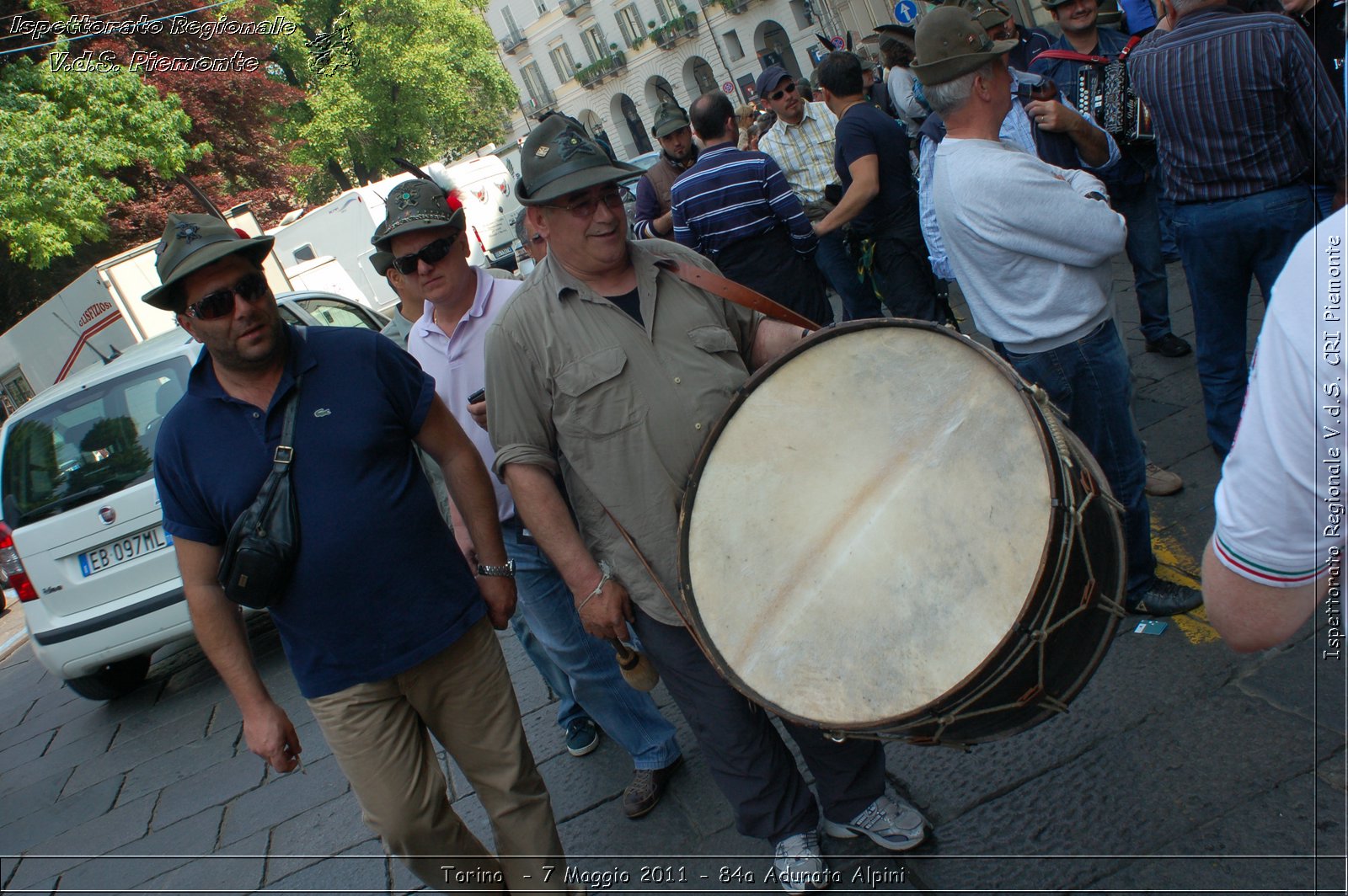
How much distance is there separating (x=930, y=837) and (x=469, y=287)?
2.25 meters

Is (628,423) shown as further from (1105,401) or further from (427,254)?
(1105,401)

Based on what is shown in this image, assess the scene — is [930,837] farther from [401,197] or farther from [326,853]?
[401,197]

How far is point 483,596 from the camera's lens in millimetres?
2949

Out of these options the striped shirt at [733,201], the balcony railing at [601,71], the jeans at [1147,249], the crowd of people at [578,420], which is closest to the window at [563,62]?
the balcony railing at [601,71]

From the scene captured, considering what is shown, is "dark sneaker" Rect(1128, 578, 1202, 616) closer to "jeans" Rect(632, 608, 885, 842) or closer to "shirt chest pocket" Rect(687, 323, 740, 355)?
"jeans" Rect(632, 608, 885, 842)

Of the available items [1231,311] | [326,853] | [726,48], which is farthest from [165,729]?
[726,48]

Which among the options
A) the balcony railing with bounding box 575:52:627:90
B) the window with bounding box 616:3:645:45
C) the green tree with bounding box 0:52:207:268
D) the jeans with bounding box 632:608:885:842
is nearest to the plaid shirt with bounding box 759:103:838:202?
the jeans with bounding box 632:608:885:842

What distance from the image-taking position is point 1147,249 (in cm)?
518

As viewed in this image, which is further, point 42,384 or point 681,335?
point 42,384

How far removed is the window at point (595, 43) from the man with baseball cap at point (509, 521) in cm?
5058

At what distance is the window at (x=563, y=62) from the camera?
173 ft

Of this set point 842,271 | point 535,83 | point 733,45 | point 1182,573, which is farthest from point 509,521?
point 535,83

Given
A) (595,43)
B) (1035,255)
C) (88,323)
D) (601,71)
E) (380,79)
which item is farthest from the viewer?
(595,43)

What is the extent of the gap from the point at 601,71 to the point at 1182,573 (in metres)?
51.0
